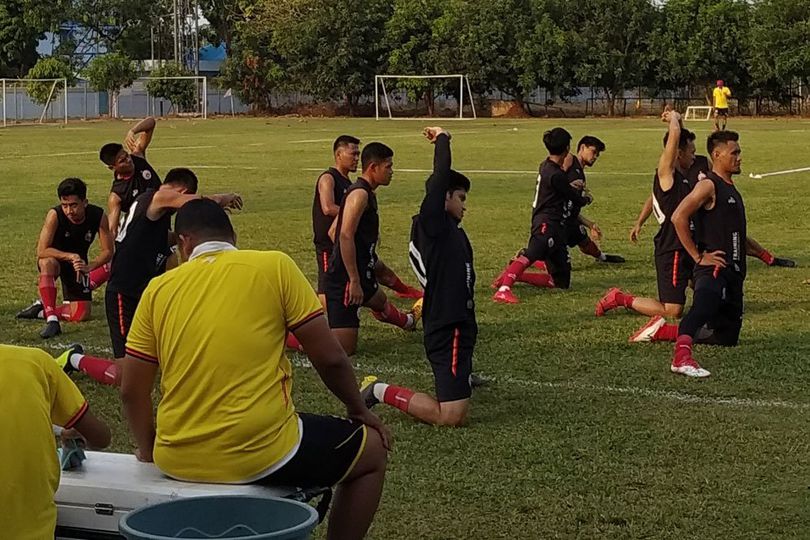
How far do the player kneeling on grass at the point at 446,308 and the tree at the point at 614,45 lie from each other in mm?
59734

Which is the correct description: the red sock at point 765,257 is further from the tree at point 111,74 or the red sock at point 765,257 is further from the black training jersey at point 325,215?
the tree at point 111,74

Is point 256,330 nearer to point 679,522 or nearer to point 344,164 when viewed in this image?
point 679,522

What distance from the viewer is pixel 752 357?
9781mm

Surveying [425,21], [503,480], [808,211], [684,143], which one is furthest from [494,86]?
[503,480]

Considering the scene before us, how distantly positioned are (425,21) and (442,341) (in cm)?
6469

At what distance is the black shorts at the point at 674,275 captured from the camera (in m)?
11.0

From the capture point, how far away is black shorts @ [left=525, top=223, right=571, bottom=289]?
1305cm

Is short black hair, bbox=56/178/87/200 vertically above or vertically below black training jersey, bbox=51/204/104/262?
above

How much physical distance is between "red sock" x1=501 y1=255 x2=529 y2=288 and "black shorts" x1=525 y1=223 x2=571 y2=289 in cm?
7

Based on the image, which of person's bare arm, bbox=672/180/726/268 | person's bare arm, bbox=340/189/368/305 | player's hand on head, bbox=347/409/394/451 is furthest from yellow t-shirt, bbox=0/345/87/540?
person's bare arm, bbox=672/180/726/268

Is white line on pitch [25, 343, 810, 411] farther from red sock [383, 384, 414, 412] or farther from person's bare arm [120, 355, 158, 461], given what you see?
person's bare arm [120, 355, 158, 461]

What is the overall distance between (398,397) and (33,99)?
2643 inches

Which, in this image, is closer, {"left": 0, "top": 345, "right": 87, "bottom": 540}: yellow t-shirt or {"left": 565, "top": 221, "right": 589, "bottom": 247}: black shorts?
{"left": 0, "top": 345, "right": 87, "bottom": 540}: yellow t-shirt

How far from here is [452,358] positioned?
7852mm
